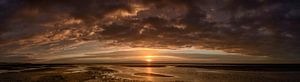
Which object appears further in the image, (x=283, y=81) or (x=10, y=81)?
(x=283, y=81)

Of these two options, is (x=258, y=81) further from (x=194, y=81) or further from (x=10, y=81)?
(x=10, y=81)

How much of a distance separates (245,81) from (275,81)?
3174mm

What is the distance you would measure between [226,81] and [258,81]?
3.22m

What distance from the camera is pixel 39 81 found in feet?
91.1

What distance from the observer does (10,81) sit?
1048 inches

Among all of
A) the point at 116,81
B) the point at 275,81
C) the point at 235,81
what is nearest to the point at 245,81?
the point at 235,81

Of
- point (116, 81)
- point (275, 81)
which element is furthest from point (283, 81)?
point (116, 81)

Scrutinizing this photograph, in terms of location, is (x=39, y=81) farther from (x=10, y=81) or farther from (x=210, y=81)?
(x=210, y=81)

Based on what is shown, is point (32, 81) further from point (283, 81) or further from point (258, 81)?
point (283, 81)

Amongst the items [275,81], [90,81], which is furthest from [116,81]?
[275,81]

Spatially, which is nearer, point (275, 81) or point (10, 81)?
point (10, 81)

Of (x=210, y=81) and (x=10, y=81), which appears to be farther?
(x=210, y=81)

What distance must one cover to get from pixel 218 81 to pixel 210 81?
757 millimetres

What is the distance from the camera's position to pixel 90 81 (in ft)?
91.5
